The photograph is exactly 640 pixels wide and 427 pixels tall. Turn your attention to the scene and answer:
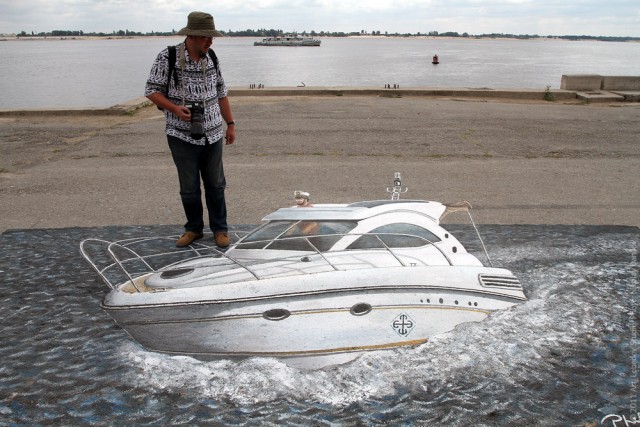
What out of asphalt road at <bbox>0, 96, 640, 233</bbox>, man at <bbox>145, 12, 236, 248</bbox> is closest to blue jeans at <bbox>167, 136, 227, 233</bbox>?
man at <bbox>145, 12, 236, 248</bbox>

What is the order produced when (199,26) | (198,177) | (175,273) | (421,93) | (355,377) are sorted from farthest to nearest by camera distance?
(421,93) → (198,177) → (199,26) → (175,273) → (355,377)

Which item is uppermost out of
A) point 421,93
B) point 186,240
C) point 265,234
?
point 421,93

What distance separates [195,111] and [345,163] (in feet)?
15.4

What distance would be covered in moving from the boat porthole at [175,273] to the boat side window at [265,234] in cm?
43

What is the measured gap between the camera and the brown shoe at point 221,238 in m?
5.94

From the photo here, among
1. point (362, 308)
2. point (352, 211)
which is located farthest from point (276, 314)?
point (352, 211)

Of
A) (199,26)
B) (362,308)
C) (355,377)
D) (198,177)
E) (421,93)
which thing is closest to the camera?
(355,377)

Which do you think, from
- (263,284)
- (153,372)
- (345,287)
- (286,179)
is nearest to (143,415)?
(153,372)

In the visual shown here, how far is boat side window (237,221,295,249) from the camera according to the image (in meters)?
4.50

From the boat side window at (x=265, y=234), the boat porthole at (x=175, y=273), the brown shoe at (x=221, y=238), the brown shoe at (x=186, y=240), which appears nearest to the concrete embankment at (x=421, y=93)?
the brown shoe at (x=186, y=240)

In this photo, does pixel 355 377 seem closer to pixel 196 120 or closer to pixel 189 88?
pixel 196 120

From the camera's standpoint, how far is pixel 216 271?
4.27 m

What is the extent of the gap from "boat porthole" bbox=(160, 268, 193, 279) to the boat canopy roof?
2.20 feet

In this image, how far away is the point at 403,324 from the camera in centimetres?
394
